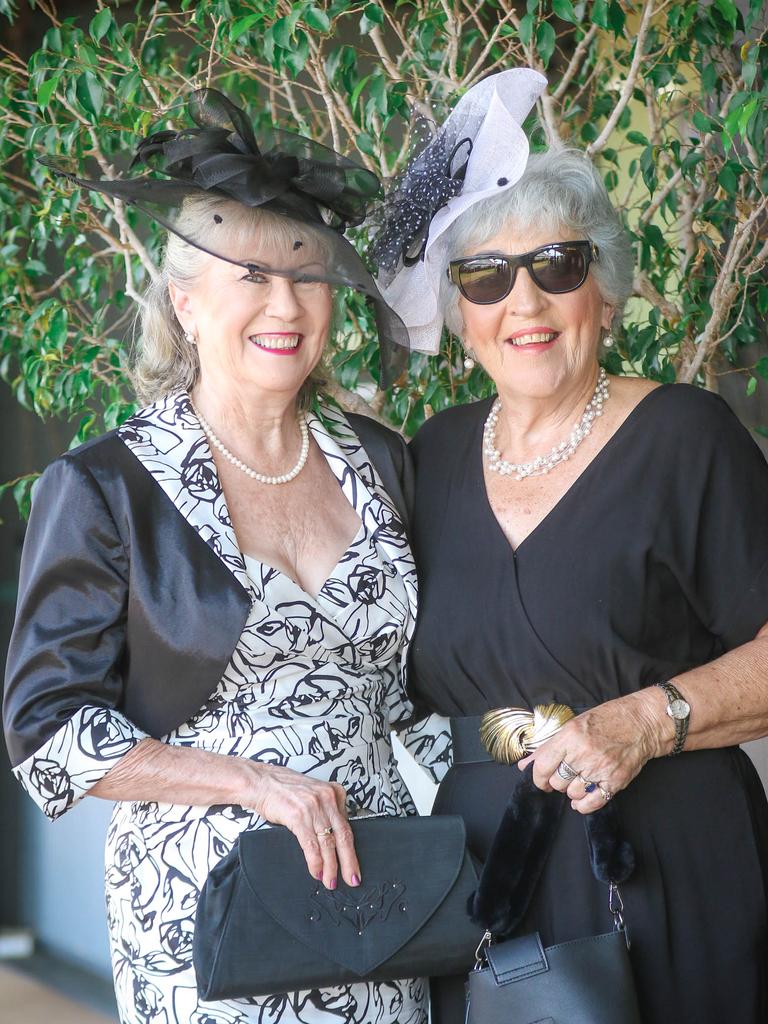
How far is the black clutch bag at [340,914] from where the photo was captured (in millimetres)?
1920

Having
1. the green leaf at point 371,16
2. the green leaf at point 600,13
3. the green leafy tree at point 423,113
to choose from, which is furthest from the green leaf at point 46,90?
the green leaf at point 600,13

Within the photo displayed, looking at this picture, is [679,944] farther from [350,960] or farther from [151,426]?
[151,426]

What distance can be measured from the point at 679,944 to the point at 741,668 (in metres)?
0.47

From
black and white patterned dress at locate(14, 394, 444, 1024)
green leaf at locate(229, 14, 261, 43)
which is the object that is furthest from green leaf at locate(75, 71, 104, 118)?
black and white patterned dress at locate(14, 394, 444, 1024)

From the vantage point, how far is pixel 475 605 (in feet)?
7.50

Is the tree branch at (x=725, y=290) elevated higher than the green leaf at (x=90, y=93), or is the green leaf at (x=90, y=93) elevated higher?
the green leaf at (x=90, y=93)

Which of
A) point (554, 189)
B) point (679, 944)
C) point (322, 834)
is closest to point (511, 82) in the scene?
point (554, 189)

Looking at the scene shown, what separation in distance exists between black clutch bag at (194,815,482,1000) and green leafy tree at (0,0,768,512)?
1329 millimetres

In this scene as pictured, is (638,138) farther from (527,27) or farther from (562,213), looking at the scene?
(562,213)

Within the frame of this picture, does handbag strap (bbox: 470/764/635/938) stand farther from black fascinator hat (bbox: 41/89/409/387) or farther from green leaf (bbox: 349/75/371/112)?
green leaf (bbox: 349/75/371/112)

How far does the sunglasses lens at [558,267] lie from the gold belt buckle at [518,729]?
763mm

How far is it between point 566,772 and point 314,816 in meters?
0.41

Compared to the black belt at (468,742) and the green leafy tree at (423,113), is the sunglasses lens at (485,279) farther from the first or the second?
the black belt at (468,742)

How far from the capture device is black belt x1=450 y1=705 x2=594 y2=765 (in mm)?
2252
